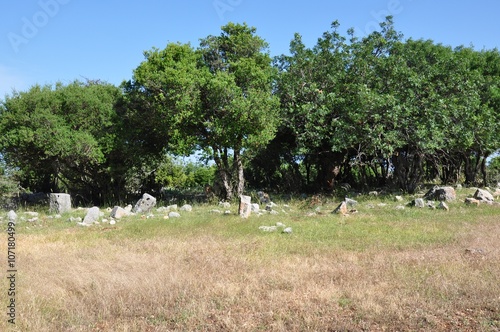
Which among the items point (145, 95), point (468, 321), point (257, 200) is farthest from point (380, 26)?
point (468, 321)

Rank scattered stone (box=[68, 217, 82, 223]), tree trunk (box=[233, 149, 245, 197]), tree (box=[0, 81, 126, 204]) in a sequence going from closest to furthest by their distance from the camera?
scattered stone (box=[68, 217, 82, 223]) → tree (box=[0, 81, 126, 204]) → tree trunk (box=[233, 149, 245, 197])

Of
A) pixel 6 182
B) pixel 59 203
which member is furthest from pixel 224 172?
pixel 6 182

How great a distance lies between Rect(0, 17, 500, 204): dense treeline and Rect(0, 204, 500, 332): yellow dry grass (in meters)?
9.89

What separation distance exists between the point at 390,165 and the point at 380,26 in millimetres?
7868

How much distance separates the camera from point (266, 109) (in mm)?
18531

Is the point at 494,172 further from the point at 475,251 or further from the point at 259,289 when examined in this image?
the point at 259,289

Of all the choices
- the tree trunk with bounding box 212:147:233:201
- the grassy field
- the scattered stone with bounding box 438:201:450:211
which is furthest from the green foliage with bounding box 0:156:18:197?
the scattered stone with bounding box 438:201:450:211

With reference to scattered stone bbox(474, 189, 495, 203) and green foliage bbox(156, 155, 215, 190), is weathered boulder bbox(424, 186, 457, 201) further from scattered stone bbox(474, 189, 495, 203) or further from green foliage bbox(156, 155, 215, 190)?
green foliage bbox(156, 155, 215, 190)

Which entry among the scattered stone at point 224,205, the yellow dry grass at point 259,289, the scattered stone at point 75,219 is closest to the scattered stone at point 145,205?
the scattered stone at point 75,219

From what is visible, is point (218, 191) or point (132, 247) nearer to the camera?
point (132, 247)

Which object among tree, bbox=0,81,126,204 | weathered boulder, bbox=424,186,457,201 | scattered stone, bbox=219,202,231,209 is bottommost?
scattered stone, bbox=219,202,231,209

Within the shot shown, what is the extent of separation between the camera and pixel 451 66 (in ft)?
66.8

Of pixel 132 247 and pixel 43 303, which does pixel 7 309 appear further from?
pixel 132 247

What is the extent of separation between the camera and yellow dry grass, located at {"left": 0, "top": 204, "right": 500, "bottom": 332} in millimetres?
5293
